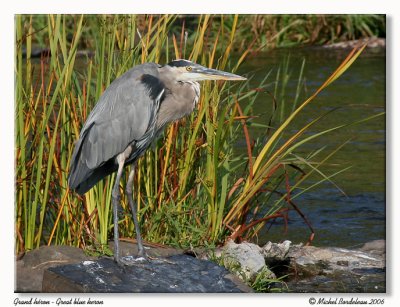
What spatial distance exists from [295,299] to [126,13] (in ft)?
5.42

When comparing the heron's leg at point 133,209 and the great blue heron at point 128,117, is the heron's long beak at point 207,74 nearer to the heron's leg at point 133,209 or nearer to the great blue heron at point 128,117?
the great blue heron at point 128,117

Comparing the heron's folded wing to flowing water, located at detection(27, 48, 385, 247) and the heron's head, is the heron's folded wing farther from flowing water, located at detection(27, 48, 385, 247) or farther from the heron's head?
flowing water, located at detection(27, 48, 385, 247)

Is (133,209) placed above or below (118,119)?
below

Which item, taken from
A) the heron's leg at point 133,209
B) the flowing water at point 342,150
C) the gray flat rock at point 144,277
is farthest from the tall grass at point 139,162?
the flowing water at point 342,150

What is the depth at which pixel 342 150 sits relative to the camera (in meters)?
6.95

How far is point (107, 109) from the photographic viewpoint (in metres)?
4.47

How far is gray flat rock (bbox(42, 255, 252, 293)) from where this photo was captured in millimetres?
4164

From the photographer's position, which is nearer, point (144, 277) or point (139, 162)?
point (144, 277)

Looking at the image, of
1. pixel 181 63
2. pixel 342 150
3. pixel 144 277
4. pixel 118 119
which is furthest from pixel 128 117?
pixel 342 150

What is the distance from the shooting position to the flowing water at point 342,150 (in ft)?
19.1

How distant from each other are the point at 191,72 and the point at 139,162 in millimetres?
633

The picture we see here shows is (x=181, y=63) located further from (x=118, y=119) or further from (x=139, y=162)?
(x=139, y=162)
